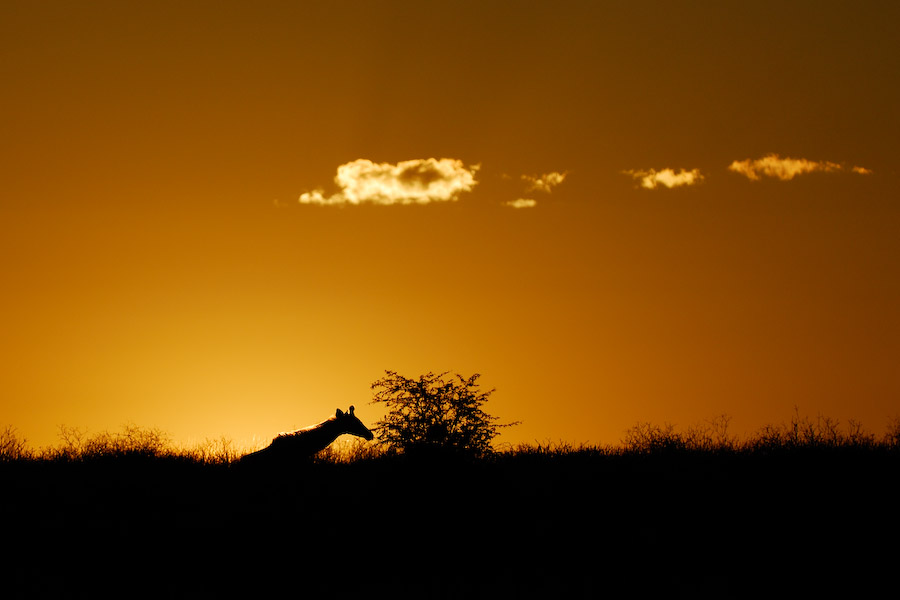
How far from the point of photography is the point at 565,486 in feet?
54.1

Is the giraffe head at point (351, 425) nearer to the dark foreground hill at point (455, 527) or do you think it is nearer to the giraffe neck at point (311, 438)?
the giraffe neck at point (311, 438)

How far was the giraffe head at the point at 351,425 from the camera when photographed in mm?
19984

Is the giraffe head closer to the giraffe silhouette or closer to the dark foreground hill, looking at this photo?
the giraffe silhouette

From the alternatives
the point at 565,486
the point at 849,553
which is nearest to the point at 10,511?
the point at 565,486

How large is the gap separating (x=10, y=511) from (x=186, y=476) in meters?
3.65

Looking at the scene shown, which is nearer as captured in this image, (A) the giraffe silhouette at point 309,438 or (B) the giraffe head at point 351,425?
(A) the giraffe silhouette at point 309,438

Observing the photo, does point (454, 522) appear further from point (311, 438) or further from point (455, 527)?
point (311, 438)

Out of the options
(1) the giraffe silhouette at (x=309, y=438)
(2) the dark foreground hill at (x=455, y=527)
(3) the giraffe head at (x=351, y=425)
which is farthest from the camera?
(3) the giraffe head at (x=351, y=425)

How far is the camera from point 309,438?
60.7ft

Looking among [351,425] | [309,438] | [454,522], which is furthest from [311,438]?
[454,522]

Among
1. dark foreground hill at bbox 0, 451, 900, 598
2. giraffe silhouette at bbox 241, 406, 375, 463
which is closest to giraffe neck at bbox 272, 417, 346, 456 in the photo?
giraffe silhouette at bbox 241, 406, 375, 463

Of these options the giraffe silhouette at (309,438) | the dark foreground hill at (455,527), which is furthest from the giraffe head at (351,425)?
the dark foreground hill at (455,527)

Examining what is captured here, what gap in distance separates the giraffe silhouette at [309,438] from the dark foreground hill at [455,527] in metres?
0.47

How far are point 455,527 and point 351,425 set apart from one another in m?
6.34
